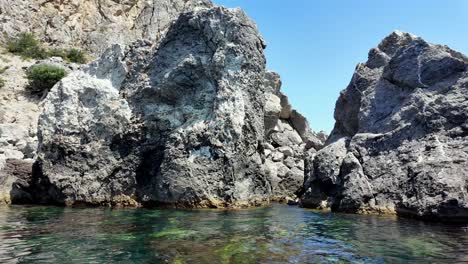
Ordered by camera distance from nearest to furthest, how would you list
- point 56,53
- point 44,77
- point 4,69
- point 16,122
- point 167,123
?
point 167,123 → point 16,122 → point 44,77 → point 4,69 → point 56,53

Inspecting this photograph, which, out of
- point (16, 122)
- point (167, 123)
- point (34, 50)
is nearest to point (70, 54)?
point (34, 50)

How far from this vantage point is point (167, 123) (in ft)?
61.5

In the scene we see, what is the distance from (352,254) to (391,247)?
118 cm

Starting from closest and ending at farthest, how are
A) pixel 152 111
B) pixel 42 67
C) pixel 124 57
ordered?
pixel 152 111, pixel 124 57, pixel 42 67

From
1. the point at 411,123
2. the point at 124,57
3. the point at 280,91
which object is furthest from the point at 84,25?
the point at 411,123

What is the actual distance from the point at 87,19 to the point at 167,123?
124 ft

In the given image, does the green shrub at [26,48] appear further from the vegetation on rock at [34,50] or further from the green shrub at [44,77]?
the green shrub at [44,77]

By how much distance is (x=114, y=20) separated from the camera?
171ft

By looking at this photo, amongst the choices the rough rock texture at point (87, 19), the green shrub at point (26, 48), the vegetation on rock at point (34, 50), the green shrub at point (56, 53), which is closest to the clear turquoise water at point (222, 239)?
the green shrub at point (26, 48)

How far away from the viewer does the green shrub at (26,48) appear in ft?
138

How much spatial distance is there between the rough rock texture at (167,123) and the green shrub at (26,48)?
25756mm

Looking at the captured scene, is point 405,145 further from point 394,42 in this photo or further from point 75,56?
point 75,56

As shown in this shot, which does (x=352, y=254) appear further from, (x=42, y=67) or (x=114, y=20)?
(x=114, y=20)

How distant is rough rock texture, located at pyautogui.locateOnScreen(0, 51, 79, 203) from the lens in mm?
19062
